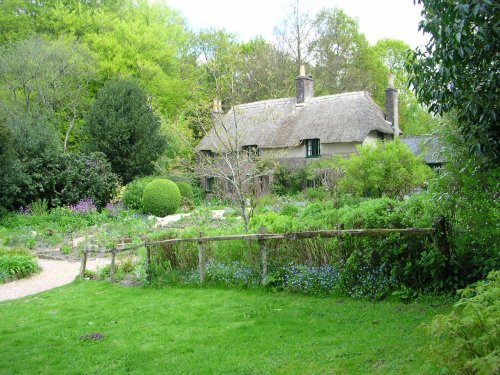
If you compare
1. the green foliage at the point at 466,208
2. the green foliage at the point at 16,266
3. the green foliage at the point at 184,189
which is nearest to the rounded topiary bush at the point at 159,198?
the green foliage at the point at 184,189

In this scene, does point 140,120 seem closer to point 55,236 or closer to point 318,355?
point 55,236

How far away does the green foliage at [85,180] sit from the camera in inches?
898

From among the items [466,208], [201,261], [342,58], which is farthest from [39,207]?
[342,58]

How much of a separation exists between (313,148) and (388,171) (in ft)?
40.5

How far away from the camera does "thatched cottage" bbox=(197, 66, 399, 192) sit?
29469 millimetres

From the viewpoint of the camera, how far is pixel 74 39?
30.5 m

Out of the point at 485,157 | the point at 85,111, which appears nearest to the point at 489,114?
the point at 485,157

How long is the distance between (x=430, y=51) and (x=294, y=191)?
78.0ft

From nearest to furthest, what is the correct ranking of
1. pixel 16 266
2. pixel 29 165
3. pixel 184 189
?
pixel 16 266
pixel 29 165
pixel 184 189

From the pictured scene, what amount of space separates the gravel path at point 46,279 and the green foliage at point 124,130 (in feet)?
42.6

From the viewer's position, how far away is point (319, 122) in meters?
30.8

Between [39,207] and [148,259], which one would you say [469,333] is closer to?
[148,259]

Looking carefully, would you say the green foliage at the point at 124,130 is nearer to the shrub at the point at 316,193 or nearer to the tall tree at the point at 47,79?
the tall tree at the point at 47,79

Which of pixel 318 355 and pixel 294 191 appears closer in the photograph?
pixel 318 355
